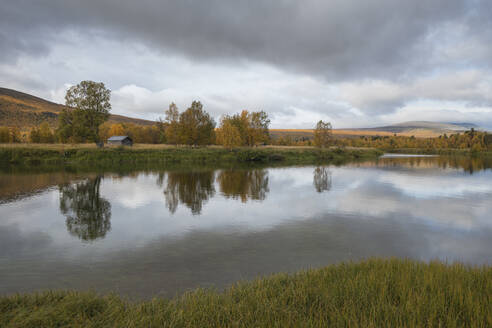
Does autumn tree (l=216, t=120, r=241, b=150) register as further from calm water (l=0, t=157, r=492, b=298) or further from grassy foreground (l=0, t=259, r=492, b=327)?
grassy foreground (l=0, t=259, r=492, b=327)

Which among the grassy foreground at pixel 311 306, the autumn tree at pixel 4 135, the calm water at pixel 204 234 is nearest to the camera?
the grassy foreground at pixel 311 306

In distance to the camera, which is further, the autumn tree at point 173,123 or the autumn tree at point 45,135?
the autumn tree at point 45,135

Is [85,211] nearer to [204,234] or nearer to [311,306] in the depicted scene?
[204,234]

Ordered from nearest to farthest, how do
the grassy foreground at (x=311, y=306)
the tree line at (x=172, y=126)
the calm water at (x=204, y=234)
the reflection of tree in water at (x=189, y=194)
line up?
the grassy foreground at (x=311, y=306), the calm water at (x=204, y=234), the reflection of tree in water at (x=189, y=194), the tree line at (x=172, y=126)

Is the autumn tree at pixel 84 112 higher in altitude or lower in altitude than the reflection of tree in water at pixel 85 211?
higher

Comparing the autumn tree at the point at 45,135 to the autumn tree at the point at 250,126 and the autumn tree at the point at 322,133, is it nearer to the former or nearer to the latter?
the autumn tree at the point at 250,126

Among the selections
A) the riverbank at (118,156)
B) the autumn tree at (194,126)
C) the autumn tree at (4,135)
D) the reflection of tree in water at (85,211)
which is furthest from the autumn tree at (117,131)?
the reflection of tree in water at (85,211)

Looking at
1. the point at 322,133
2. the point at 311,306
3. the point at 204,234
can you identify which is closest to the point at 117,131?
the point at 322,133

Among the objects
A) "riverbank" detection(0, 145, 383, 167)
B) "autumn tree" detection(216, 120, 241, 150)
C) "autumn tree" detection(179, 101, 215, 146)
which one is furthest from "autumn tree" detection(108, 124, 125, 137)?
"autumn tree" detection(216, 120, 241, 150)

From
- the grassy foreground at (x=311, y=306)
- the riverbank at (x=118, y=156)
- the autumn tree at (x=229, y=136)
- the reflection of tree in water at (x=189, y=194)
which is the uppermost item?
the autumn tree at (x=229, y=136)

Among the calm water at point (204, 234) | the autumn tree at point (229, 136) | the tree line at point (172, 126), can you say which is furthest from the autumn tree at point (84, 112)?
the calm water at point (204, 234)

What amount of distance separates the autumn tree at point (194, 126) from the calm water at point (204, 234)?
141 feet

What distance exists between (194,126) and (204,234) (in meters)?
55.2

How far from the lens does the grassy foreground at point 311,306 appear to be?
4180 millimetres
